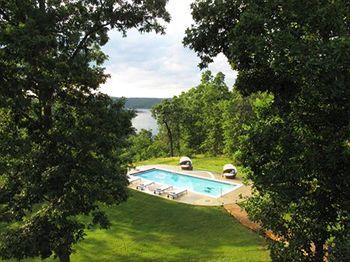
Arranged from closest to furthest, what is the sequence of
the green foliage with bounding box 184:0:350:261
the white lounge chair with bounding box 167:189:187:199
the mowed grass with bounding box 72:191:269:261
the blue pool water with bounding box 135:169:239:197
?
the green foliage with bounding box 184:0:350:261 → the mowed grass with bounding box 72:191:269:261 → the white lounge chair with bounding box 167:189:187:199 → the blue pool water with bounding box 135:169:239:197

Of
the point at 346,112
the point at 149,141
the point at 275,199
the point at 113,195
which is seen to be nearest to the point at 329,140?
the point at 346,112

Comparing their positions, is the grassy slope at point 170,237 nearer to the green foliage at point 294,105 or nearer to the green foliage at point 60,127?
the green foliage at point 60,127

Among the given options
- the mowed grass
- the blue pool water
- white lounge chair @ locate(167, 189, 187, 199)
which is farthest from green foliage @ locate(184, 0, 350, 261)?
the blue pool water

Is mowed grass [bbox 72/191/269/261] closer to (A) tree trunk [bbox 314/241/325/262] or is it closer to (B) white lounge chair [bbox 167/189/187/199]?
(B) white lounge chair [bbox 167/189/187/199]

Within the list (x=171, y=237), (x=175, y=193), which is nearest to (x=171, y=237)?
(x=171, y=237)

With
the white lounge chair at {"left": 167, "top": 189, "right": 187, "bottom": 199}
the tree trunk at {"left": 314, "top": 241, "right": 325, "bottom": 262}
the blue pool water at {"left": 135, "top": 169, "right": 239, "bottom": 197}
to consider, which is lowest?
the blue pool water at {"left": 135, "top": 169, "right": 239, "bottom": 197}

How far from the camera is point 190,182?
34.2m

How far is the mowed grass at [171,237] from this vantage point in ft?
54.2

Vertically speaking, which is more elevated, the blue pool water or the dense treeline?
the dense treeline

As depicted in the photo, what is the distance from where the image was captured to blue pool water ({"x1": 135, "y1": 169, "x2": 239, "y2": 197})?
98.5ft

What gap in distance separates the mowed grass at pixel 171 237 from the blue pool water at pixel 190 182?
607 cm

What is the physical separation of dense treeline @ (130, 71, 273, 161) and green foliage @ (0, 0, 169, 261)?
30534 mm

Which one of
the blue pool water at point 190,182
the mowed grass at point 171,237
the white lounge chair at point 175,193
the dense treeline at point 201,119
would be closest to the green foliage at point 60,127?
the mowed grass at point 171,237

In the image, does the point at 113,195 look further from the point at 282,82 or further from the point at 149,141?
the point at 149,141
